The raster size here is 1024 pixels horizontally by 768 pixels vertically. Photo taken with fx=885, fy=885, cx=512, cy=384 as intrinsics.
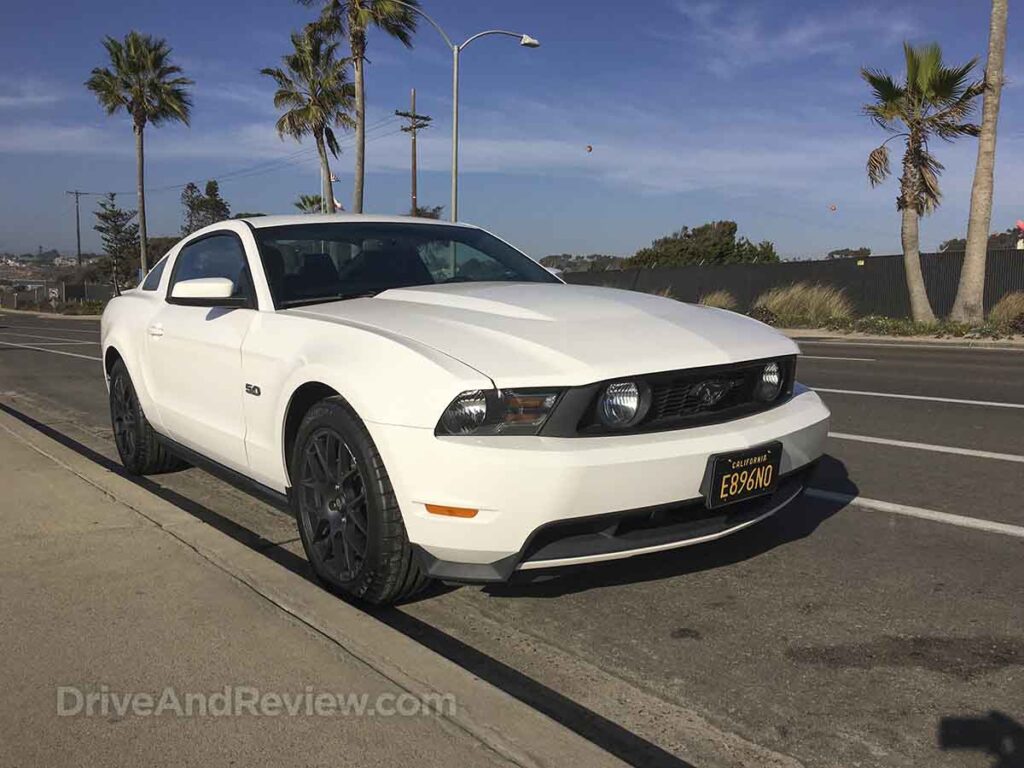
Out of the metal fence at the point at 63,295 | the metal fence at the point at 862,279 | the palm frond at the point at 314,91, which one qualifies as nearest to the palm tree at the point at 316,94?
the palm frond at the point at 314,91

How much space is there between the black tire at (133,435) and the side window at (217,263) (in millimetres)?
774

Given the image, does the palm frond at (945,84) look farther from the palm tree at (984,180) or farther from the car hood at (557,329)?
the car hood at (557,329)

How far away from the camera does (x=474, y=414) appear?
289cm

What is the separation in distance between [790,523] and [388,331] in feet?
7.56

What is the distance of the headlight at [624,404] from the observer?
2996 millimetres

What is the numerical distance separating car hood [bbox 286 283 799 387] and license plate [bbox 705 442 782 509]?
1.16 ft

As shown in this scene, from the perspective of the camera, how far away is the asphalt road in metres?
2.48

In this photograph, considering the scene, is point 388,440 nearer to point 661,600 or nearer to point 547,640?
point 547,640

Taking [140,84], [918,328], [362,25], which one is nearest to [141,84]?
[140,84]

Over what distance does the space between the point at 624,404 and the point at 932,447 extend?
392 centimetres

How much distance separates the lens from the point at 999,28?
18.5 meters

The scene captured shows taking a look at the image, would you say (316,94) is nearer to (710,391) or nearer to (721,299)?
(721,299)

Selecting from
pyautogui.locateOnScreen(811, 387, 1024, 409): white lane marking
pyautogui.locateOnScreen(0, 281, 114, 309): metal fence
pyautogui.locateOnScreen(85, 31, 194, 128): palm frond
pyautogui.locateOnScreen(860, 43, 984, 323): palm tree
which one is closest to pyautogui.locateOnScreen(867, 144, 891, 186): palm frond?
pyautogui.locateOnScreen(860, 43, 984, 323): palm tree

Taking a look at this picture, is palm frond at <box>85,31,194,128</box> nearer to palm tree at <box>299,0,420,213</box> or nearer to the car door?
palm tree at <box>299,0,420,213</box>
